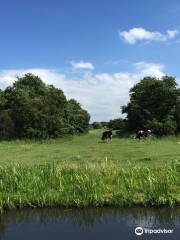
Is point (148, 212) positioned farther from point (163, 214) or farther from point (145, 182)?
point (145, 182)

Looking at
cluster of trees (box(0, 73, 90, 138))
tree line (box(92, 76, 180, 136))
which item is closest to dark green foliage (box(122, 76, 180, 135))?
tree line (box(92, 76, 180, 136))

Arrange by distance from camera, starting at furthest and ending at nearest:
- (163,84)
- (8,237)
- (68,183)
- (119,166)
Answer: (163,84) → (119,166) → (68,183) → (8,237)

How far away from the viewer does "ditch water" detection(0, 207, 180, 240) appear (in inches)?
562

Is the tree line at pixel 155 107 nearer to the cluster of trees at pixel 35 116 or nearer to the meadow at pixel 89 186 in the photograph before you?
the cluster of trees at pixel 35 116

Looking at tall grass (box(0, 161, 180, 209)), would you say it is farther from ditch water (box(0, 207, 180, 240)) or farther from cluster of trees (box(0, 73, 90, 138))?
cluster of trees (box(0, 73, 90, 138))

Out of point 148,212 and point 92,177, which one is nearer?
point 148,212

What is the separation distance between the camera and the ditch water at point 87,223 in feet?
46.8

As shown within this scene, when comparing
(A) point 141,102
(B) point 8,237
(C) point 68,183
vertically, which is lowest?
(B) point 8,237

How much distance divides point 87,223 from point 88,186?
271 centimetres

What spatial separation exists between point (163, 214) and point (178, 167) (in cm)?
436

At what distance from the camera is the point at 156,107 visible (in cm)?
5647

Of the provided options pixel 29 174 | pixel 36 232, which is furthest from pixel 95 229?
pixel 29 174

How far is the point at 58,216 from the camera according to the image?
54.4ft

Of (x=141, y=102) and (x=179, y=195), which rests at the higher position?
(x=141, y=102)
